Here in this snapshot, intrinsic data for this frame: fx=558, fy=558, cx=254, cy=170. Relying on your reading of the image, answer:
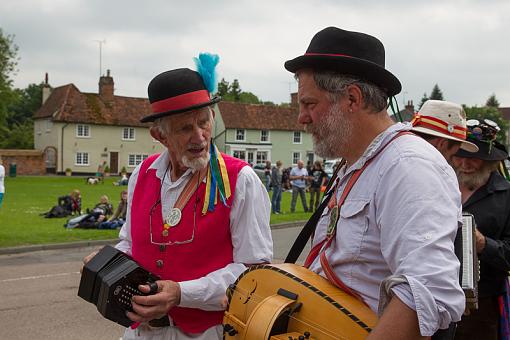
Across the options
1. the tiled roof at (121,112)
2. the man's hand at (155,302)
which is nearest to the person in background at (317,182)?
the man's hand at (155,302)

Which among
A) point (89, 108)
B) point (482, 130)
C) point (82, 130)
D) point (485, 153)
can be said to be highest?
point (89, 108)

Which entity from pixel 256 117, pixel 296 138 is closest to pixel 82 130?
pixel 256 117

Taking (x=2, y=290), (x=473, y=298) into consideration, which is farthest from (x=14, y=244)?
(x=473, y=298)

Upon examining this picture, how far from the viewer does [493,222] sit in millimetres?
3305

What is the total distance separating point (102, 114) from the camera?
55406 millimetres

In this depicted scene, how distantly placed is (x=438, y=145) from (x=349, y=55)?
5.32ft

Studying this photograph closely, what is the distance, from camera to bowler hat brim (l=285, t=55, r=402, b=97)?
1860mm

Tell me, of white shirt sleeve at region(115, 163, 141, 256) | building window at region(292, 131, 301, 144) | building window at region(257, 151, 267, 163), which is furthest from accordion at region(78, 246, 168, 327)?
building window at region(292, 131, 301, 144)

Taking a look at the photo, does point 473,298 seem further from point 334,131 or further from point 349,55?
point 349,55

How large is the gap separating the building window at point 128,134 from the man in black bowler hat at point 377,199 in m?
55.8

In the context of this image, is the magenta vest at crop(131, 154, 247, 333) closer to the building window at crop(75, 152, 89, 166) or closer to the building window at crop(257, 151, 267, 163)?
the building window at crop(75, 152, 89, 166)

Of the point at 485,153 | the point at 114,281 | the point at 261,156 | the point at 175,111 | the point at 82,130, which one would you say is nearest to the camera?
the point at 114,281

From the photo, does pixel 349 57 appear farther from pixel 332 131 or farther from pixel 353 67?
pixel 332 131

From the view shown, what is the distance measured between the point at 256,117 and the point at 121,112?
14.0 m
